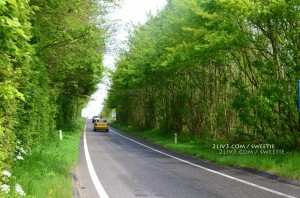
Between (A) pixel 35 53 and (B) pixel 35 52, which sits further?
(A) pixel 35 53

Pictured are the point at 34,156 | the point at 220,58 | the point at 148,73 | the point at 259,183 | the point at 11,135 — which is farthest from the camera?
the point at 148,73

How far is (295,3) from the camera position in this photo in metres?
13.3

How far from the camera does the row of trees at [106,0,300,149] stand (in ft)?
46.6

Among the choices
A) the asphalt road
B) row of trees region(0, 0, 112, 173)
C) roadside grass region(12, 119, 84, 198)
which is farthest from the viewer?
the asphalt road

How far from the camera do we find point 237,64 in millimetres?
19203

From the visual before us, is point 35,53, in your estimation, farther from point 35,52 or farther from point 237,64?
point 237,64

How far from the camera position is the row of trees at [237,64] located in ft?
A: 46.6

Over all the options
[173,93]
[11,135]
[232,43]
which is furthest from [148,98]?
[11,135]

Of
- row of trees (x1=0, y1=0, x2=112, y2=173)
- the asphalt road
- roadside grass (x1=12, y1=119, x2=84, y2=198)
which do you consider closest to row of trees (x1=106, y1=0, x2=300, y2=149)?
the asphalt road

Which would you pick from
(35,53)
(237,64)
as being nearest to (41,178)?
(35,53)

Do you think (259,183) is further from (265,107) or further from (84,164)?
(84,164)

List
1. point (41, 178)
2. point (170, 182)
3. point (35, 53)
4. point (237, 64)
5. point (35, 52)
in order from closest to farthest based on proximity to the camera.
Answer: point (41, 178), point (35, 52), point (170, 182), point (35, 53), point (237, 64)

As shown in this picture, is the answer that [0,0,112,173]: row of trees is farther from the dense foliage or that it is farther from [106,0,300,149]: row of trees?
[106,0,300,149]: row of trees

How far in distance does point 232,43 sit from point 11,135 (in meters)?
10.5
